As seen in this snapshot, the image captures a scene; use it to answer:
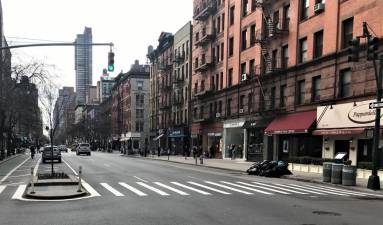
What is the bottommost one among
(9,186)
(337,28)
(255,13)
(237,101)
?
(9,186)

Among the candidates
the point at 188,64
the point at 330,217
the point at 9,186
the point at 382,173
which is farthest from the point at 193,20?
the point at 330,217

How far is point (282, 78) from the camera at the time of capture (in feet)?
130

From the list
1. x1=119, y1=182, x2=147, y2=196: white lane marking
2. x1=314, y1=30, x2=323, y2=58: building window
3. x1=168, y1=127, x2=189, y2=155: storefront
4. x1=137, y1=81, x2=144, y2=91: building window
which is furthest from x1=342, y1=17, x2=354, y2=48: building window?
x1=137, y1=81, x2=144, y2=91: building window

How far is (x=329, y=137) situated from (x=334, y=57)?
5324 mm

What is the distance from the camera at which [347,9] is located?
31.2m

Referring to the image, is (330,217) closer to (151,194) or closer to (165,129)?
(151,194)

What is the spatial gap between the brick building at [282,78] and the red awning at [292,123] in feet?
0.26

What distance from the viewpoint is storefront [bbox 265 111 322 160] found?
3391 cm

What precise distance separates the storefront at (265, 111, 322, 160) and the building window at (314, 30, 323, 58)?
428 cm

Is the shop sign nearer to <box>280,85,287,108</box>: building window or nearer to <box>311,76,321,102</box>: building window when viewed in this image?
<box>311,76,321,102</box>: building window

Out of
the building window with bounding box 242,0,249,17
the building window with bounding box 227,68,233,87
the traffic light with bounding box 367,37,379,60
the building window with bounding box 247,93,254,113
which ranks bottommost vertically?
the building window with bounding box 247,93,254,113

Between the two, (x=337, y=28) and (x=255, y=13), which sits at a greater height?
(x=255, y=13)

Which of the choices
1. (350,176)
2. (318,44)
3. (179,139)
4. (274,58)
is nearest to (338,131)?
(350,176)

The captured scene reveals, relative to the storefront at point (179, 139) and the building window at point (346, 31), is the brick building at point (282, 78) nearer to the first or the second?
the building window at point (346, 31)
